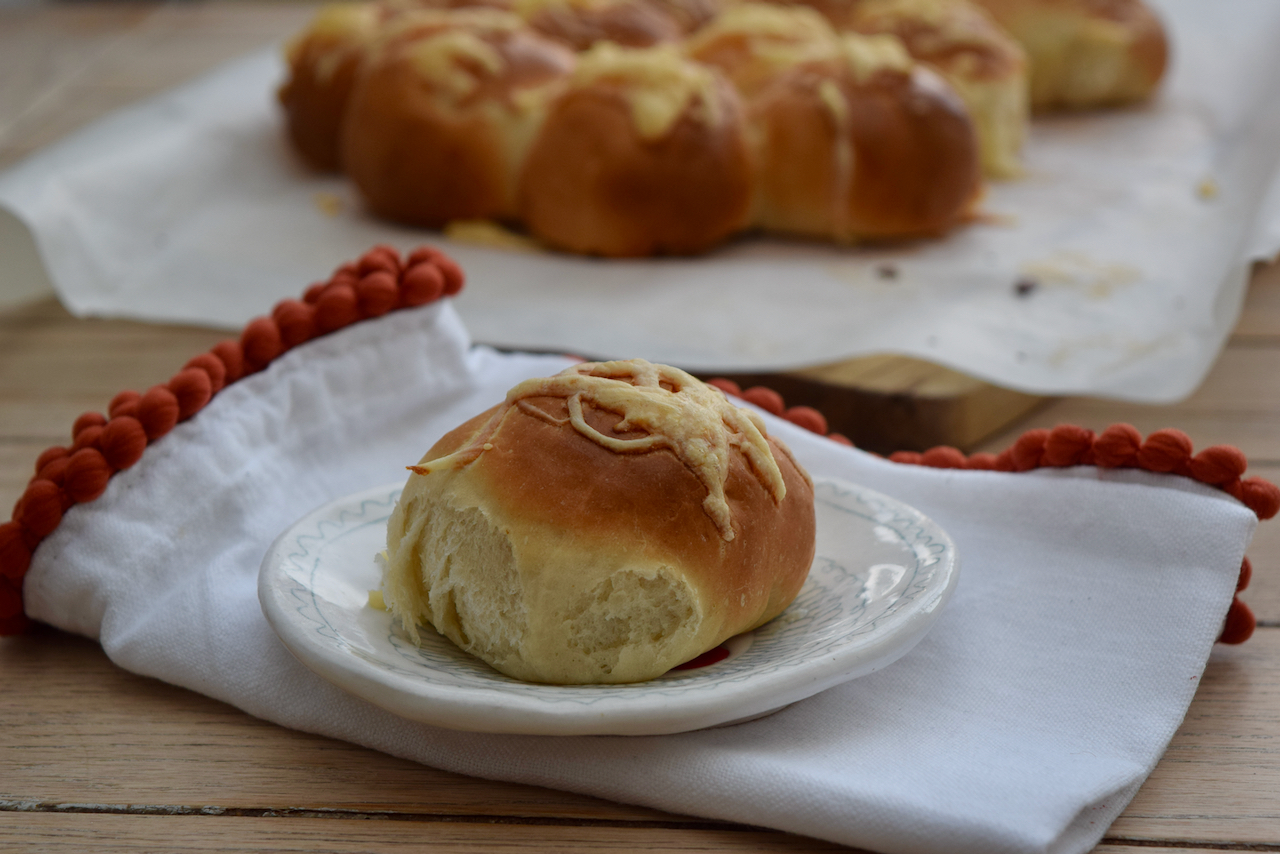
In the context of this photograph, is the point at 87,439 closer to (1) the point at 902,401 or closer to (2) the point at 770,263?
(1) the point at 902,401

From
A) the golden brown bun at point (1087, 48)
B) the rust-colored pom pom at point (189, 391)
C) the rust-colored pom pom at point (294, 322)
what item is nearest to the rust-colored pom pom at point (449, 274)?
the rust-colored pom pom at point (294, 322)

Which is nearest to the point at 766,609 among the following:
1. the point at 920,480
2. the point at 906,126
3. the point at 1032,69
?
the point at 920,480

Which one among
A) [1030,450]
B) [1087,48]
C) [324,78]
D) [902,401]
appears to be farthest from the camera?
[1087,48]

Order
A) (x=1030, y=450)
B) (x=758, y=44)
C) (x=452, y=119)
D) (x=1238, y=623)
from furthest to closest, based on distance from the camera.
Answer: (x=758, y=44)
(x=452, y=119)
(x=1030, y=450)
(x=1238, y=623)

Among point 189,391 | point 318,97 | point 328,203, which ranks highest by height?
point 189,391

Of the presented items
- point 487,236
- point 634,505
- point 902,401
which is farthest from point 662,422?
point 487,236

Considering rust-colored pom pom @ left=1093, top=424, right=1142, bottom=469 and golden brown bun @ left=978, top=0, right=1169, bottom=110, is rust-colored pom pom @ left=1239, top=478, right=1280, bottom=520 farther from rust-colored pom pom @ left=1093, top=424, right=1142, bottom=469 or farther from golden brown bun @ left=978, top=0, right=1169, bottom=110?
golden brown bun @ left=978, top=0, right=1169, bottom=110
